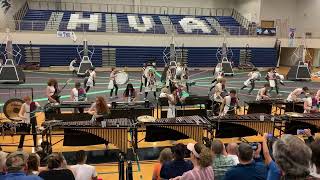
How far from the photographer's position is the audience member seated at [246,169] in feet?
15.1

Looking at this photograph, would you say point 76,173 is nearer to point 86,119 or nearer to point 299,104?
point 86,119

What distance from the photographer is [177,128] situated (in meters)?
10.2

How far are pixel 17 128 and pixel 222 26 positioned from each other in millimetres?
30155

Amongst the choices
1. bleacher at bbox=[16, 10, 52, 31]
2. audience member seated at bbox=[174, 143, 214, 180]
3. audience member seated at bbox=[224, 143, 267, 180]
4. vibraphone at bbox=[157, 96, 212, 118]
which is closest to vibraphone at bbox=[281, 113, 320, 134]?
vibraphone at bbox=[157, 96, 212, 118]

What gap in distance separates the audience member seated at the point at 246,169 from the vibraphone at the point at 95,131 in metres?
5.42

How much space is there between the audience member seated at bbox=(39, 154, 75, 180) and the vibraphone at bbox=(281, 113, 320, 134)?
770 centimetres

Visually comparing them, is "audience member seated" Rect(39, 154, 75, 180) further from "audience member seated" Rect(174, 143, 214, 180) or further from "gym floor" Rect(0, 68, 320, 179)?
"gym floor" Rect(0, 68, 320, 179)

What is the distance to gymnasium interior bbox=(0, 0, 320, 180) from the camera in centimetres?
1082

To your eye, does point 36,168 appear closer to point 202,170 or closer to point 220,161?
point 202,170

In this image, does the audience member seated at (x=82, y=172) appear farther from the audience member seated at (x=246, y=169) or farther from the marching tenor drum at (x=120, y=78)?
the marching tenor drum at (x=120, y=78)

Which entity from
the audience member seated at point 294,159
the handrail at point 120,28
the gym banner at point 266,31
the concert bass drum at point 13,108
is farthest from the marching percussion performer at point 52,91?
the gym banner at point 266,31

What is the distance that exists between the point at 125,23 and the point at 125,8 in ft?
15.3

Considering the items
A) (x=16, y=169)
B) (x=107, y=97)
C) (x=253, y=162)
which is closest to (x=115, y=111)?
(x=107, y=97)

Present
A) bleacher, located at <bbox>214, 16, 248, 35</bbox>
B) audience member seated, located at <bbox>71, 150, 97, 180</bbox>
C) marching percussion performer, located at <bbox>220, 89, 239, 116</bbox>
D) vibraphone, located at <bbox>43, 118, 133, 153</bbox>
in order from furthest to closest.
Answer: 1. bleacher, located at <bbox>214, 16, 248, 35</bbox>
2. marching percussion performer, located at <bbox>220, 89, 239, 116</bbox>
3. vibraphone, located at <bbox>43, 118, 133, 153</bbox>
4. audience member seated, located at <bbox>71, 150, 97, 180</bbox>
